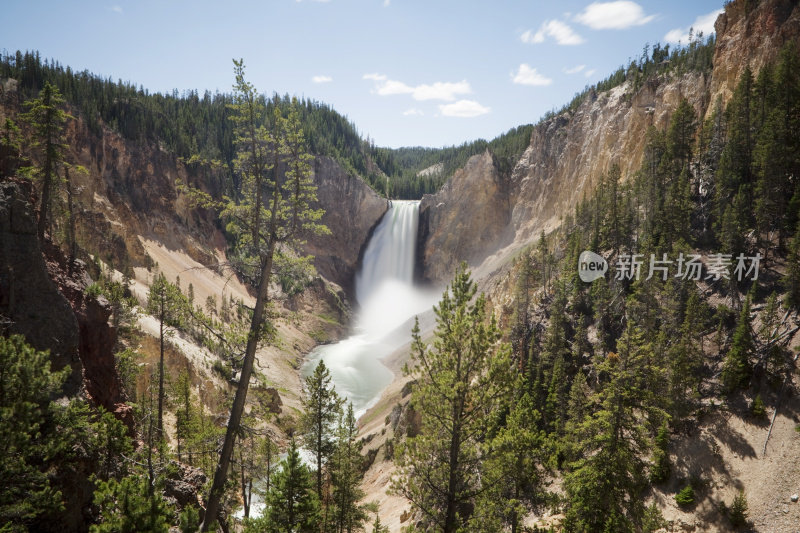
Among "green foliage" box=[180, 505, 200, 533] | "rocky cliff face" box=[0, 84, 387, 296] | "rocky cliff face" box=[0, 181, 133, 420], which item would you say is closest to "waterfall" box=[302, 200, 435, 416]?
"rocky cliff face" box=[0, 84, 387, 296]

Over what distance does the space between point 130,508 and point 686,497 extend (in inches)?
1112

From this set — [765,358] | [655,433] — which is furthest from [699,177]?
[655,433]

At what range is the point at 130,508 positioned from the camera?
9383mm

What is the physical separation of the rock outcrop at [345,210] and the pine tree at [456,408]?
9437 cm

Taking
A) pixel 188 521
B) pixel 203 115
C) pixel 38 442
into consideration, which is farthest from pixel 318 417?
pixel 203 115

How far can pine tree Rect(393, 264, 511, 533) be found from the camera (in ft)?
33.6

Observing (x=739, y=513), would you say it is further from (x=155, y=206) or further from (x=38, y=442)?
(x=155, y=206)

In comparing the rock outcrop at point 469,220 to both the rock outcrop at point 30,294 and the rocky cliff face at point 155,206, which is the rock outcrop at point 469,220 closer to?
the rocky cliff face at point 155,206

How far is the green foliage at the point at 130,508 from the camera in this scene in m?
9.05

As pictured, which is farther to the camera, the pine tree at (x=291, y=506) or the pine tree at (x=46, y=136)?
the pine tree at (x=46, y=136)

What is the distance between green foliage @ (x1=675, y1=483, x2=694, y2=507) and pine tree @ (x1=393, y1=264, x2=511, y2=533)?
2160cm

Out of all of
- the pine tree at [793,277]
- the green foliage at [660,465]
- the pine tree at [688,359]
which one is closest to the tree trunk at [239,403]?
the green foliage at [660,465]

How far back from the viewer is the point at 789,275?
29547mm

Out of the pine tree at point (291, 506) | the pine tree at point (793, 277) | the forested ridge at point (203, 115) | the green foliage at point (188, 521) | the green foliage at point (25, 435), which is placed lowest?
the pine tree at point (291, 506)
